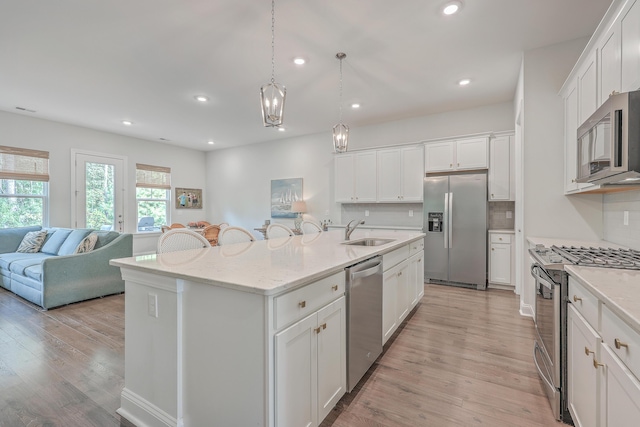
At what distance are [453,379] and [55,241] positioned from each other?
5.87 metres

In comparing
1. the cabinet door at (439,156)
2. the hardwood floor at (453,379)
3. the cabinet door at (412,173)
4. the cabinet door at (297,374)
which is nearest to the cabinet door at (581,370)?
the hardwood floor at (453,379)

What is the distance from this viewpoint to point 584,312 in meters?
1.38

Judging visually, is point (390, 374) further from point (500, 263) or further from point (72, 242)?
point (72, 242)

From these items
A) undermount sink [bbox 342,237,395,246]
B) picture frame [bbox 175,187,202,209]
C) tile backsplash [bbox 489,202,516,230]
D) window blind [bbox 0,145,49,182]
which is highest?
window blind [bbox 0,145,49,182]

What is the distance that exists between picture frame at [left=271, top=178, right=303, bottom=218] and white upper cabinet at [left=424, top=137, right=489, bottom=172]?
9.71 ft

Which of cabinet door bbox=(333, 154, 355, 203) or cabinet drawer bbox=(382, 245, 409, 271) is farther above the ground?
cabinet door bbox=(333, 154, 355, 203)

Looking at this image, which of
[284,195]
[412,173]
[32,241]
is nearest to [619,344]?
[412,173]

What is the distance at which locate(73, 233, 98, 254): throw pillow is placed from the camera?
4.06 metres

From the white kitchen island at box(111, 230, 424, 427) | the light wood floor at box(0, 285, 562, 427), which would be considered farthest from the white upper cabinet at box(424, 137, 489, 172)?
the white kitchen island at box(111, 230, 424, 427)

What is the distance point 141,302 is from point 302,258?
3.08 feet

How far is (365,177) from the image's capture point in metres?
5.61

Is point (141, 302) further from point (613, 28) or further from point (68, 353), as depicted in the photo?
point (613, 28)

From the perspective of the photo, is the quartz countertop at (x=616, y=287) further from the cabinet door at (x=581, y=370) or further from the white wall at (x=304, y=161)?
the white wall at (x=304, y=161)

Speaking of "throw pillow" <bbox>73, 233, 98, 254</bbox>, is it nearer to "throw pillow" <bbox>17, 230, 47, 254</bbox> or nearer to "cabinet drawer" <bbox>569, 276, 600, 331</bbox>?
"throw pillow" <bbox>17, 230, 47, 254</bbox>
